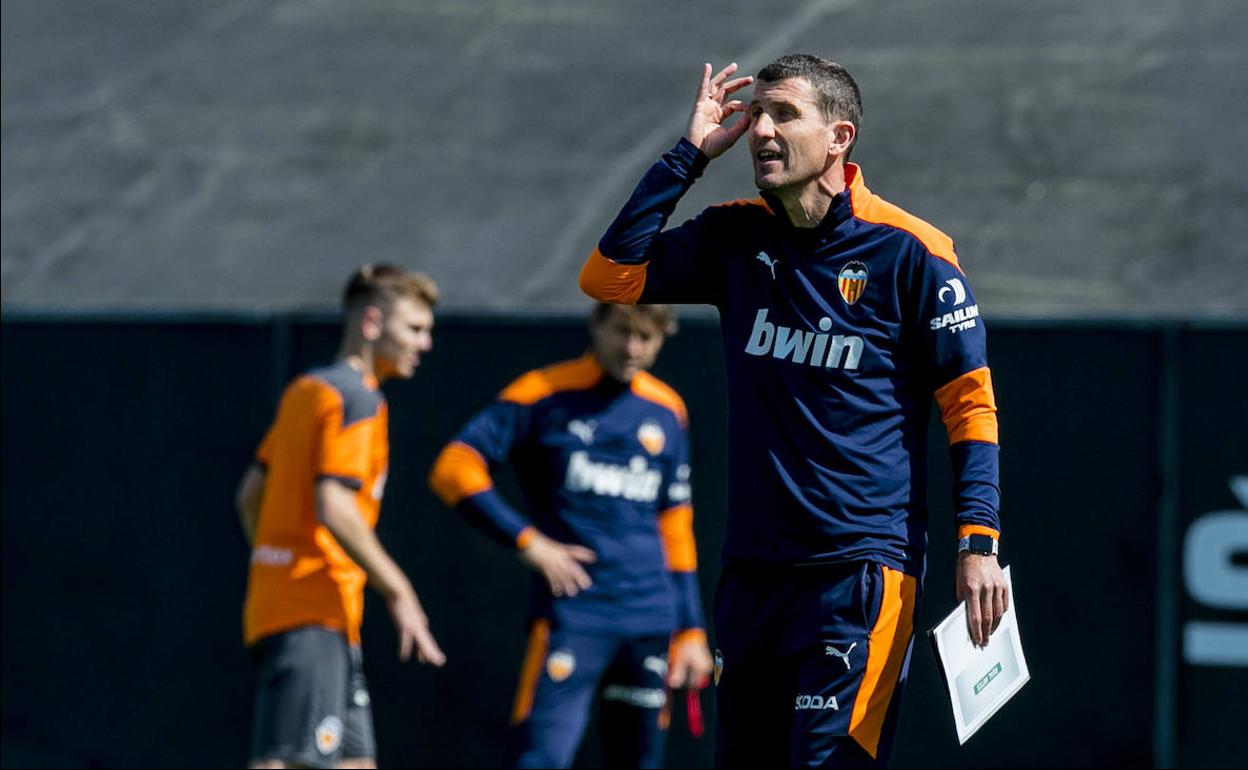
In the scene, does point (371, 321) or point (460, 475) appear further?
point (460, 475)

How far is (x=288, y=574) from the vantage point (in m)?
6.86

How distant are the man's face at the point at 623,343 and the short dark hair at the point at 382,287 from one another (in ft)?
2.88

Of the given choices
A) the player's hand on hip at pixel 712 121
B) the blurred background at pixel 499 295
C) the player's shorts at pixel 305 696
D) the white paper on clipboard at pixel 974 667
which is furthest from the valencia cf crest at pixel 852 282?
the blurred background at pixel 499 295

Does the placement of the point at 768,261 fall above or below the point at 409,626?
above

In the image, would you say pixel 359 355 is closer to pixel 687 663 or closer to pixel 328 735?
pixel 328 735

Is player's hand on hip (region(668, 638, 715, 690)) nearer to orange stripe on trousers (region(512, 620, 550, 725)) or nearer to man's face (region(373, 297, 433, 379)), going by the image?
orange stripe on trousers (region(512, 620, 550, 725))

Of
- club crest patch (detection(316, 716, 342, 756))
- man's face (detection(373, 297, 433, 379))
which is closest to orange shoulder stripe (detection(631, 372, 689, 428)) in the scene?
man's face (detection(373, 297, 433, 379))

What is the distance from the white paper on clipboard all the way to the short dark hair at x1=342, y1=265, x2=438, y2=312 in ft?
9.82

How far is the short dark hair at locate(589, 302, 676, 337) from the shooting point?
7.52 metres

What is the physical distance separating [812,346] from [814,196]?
1.33ft

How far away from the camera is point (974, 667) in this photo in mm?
4762

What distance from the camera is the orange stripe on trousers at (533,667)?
25.1 feet

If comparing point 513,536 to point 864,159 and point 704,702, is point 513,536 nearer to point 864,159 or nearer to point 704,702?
point 704,702

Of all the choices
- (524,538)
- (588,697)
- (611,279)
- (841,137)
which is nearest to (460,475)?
(524,538)
